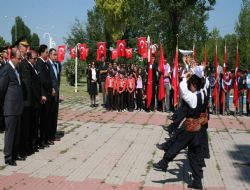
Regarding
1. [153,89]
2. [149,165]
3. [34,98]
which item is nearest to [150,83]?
[153,89]

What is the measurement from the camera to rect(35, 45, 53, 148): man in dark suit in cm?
954

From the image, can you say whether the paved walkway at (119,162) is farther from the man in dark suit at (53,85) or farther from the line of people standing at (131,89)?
the line of people standing at (131,89)

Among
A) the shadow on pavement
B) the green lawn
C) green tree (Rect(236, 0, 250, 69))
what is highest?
green tree (Rect(236, 0, 250, 69))

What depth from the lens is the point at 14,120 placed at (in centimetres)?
818

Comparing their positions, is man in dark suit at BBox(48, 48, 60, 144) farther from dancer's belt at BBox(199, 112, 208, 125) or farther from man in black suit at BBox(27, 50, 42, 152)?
dancer's belt at BBox(199, 112, 208, 125)

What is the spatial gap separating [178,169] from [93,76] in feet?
35.5

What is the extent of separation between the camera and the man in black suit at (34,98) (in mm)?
8961

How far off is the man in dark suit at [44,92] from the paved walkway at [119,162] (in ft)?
1.11

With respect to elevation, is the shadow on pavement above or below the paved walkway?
below

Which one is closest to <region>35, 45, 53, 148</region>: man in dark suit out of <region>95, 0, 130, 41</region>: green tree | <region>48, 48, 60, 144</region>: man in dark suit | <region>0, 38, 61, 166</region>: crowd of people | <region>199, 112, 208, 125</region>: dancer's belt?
<region>0, 38, 61, 166</region>: crowd of people

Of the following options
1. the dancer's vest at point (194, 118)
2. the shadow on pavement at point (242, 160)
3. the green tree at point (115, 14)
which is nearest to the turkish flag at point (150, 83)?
the shadow on pavement at point (242, 160)

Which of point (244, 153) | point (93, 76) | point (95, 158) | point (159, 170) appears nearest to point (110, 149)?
point (95, 158)

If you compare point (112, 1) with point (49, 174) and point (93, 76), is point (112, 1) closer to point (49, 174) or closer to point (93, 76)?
point (93, 76)

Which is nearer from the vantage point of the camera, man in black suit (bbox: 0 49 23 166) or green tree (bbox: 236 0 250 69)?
man in black suit (bbox: 0 49 23 166)
